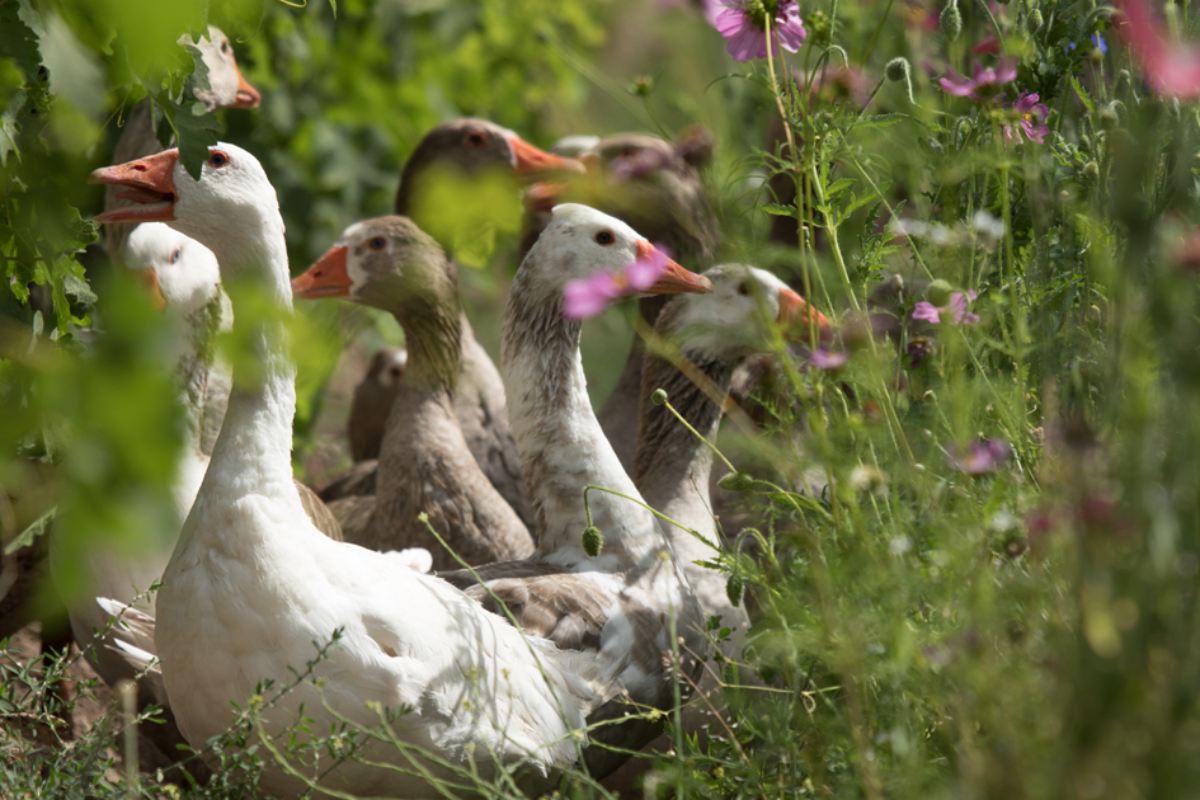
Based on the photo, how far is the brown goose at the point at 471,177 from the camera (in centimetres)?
500

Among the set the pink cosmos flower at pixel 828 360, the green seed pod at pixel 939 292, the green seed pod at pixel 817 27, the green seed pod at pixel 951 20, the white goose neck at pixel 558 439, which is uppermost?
the green seed pod at pixel 817 27

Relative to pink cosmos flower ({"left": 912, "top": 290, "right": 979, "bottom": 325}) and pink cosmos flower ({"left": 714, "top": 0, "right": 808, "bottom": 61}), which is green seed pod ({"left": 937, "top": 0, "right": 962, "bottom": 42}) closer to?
pink cosmos flower ({"left": 714, "top": 0, "right": 808, "bottom": 61})

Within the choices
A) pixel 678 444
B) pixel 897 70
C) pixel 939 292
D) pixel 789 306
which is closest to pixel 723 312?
pixel 789 306

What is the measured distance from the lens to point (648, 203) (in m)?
5.50

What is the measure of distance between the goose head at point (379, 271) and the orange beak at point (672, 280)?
1.09 m

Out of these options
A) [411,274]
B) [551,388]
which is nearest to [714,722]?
→ [551,388]

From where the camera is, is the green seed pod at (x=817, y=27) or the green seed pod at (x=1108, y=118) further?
the green seed pod at (x=817, y=27)

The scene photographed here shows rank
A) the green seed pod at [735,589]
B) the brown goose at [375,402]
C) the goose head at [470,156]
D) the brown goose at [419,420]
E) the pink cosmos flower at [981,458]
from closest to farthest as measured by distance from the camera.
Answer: the pink cosmos flower at [981,458] → the green seed pod at [735,589] → the brown goose at [419,420] → the goose head at [470,156] → the brown goose at [375,402]

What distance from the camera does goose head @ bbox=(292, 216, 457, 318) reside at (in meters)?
4.57

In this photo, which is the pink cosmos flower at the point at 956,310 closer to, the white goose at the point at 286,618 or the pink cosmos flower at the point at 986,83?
the pink cosmos flower at the point at 986,83

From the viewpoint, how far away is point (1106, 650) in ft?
4.74

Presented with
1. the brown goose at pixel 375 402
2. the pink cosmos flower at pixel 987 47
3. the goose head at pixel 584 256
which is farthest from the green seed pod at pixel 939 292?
the brown goose at pixel 375 402

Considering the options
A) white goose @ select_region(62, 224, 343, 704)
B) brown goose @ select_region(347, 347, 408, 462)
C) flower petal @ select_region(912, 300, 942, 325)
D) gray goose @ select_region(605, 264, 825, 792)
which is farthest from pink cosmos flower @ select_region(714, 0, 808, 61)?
brown goose @ select_region(347, 347, 408, 462)

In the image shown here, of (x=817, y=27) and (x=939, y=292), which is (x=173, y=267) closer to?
(x=817, y=27)
